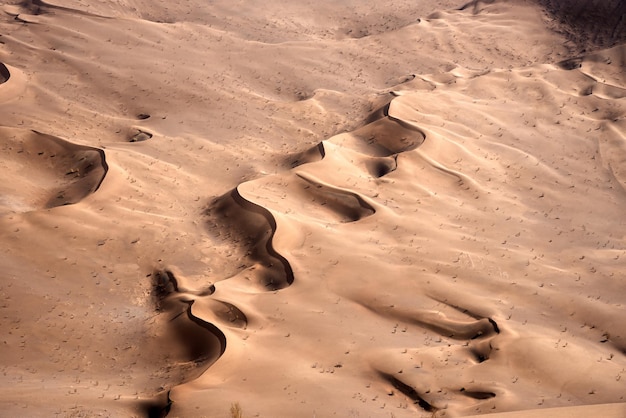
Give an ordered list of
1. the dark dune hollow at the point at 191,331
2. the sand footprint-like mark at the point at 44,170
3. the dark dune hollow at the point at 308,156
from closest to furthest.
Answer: the dark dune hollow at the point at 191,331, the sand footprint-like mark at the point at 44,170, the dark dune hollow at the point at 308,156

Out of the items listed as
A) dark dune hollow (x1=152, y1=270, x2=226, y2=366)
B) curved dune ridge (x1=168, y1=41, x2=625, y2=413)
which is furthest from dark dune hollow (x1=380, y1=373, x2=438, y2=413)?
dark dune hollow (x1=152, y1=270, x2=226, y2=366)

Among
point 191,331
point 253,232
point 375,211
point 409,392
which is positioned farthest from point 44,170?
point 409,392

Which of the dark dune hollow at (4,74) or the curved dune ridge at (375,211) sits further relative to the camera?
the dark dune hollow at (4,74)

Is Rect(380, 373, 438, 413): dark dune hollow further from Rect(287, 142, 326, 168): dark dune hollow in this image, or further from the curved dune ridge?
Rect(287, 142, 326, 168): dark dune hollow

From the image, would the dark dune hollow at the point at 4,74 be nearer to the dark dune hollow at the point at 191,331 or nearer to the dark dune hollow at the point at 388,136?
the dark dune hollow at the point at 388,136

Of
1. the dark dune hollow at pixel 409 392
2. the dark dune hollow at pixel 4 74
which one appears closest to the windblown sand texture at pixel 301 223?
the dark dune hollow at pixel 409 392

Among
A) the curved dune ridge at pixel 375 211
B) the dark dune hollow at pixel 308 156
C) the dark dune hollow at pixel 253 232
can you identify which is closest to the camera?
the curved dune ridge at pixel 375 211

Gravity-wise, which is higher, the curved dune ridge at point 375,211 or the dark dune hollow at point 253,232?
the curved dune ridge at point 375,211
